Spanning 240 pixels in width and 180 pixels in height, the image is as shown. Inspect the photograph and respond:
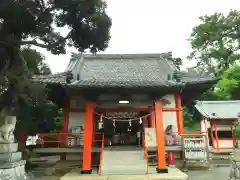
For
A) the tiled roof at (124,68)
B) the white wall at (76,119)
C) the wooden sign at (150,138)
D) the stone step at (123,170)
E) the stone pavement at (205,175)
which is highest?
the tiled roof at (124,68)

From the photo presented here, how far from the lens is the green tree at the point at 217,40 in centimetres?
3466

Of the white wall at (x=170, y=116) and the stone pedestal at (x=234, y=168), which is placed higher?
the white wall at (x=170, y=116)

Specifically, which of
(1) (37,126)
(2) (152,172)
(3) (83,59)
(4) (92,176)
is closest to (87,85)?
(4) (92,176)

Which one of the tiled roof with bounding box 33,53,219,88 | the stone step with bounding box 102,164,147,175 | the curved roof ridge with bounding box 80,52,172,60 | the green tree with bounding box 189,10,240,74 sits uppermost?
the green tree with bounding box 189,10,240,74

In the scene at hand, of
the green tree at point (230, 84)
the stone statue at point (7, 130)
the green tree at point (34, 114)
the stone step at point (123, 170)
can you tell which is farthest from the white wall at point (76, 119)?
the green tree at point (230, 84)

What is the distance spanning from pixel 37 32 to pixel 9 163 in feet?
16.7

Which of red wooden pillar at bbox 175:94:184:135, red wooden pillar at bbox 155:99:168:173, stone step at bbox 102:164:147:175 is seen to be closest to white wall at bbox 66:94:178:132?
red wooden pillar at bbox 175:94:184:135

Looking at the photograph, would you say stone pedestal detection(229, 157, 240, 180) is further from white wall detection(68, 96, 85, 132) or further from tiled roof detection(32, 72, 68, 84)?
tiled roof detection(32, 72, 68, 84)

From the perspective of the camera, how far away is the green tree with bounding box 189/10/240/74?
34656 mm

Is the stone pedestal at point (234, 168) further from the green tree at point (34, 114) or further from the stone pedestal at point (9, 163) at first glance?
the green tree at point (34, 114)

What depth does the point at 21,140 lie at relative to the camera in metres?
14.2

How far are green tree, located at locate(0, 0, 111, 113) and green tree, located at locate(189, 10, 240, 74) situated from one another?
29879 mm

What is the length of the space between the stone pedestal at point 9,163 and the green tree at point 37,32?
1485 mm

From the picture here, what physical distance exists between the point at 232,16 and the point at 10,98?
3522cm
